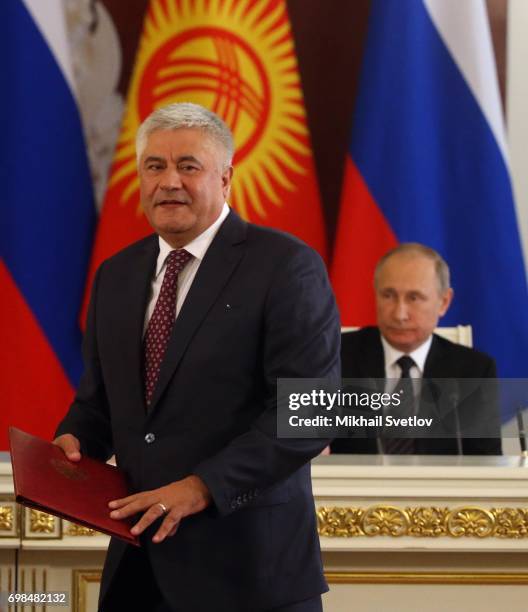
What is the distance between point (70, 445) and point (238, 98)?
297 centimetres

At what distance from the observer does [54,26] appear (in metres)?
4.45

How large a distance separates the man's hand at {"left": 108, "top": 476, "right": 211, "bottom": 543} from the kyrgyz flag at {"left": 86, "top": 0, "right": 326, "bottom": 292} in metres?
2.94

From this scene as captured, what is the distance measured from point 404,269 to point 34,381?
69.8 inches

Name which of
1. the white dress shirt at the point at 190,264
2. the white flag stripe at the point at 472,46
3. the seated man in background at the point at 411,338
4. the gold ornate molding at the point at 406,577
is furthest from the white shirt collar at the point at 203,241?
the white flag stripe at the point at 472,46

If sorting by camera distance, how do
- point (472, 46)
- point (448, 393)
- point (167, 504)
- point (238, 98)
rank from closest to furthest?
point (167, 504) → point (448, 393) → point (472, 46) → point (238, 98)

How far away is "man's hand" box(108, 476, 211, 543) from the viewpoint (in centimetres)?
160

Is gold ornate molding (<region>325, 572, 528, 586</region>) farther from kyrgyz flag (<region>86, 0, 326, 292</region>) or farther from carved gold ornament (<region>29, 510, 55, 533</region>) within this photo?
kyrgyz flag (<region>86, 0, 326, 292</region>)

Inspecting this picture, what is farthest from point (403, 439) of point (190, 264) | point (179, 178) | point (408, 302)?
point (179, 178)

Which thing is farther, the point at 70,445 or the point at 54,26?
the point at 54,26

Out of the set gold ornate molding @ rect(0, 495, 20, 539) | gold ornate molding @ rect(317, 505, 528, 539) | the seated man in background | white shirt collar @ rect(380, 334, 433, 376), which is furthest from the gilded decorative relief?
white shirt collar @ rect(380, 334, 433, 376)

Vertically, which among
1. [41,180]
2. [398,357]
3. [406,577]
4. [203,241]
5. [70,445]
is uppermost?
[41,180]

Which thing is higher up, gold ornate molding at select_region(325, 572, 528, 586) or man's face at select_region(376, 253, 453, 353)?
man's face at select_region(376, 253, 453, 353)

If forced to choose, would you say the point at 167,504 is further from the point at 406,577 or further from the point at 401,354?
the point at 401,354

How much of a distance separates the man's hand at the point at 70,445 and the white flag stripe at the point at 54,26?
2922 millimetres
